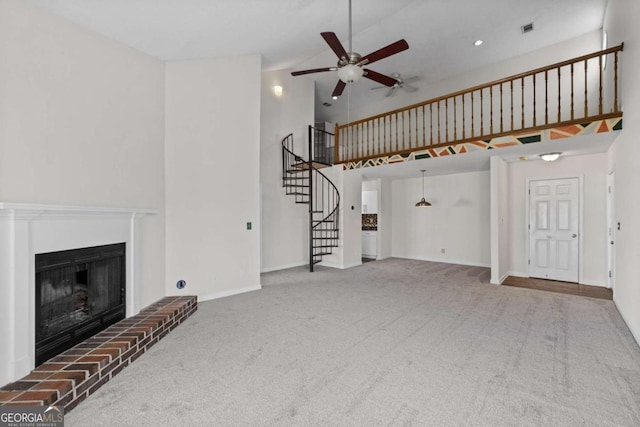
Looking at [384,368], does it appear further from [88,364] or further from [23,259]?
[23,259]

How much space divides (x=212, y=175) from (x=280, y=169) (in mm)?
2635

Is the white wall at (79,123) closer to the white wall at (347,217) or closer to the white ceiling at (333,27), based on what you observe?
the white ceiling at (333,27)

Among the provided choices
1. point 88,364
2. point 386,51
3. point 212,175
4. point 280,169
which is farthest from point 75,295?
point 280,169

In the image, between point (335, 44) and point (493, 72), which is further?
point (493, 72)

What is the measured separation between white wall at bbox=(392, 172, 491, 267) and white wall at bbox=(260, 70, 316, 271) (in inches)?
117

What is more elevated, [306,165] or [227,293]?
[306,165]

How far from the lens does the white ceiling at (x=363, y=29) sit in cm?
307

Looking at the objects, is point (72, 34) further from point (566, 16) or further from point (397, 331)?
point (566, 16)

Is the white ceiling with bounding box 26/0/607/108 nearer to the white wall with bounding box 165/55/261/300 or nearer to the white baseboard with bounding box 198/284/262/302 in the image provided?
the white wall with bounding box 165/55/261/300

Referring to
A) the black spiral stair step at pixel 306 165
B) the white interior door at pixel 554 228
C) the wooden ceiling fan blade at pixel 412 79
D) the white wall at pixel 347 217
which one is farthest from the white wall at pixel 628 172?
the black spiral stair step at pixel 306 165

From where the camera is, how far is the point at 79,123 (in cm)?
273

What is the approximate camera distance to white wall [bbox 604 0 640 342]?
9.43 ft

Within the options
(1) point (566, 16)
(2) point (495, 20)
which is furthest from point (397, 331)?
(1) point (566, 16)

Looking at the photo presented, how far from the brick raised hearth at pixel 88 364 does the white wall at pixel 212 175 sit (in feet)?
3.44
